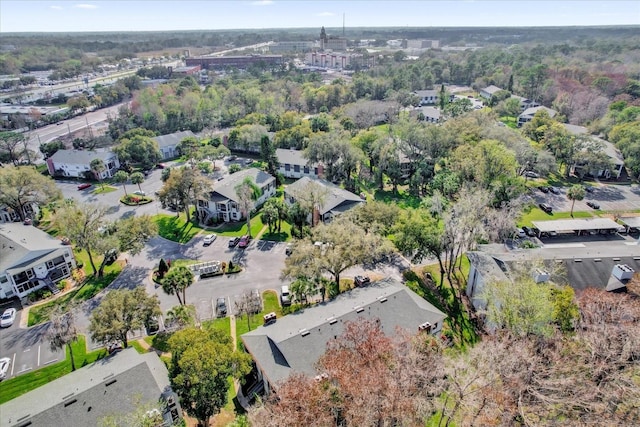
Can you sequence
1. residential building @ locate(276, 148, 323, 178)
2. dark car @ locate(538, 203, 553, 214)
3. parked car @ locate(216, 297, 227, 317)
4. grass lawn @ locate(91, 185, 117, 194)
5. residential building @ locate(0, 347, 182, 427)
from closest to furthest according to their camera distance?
residential building @ locate(0, 347, 182, 427), parked car @ locate(216, 297, 227, 317), dark car @ locate(538, 203, 553, 214), grass lawn @ locate(91, 185, 117, 194), residential building @ locate(276, 148, 323, 178)

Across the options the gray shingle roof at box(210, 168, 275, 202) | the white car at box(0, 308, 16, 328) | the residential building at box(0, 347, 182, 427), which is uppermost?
the gray shingle roof at box(210, 168, 275, 202)

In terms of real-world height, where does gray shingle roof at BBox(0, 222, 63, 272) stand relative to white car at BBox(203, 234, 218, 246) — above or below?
above

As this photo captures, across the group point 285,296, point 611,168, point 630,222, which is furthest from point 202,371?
point 611,168

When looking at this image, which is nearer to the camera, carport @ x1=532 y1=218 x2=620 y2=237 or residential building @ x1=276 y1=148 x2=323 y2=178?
carport @ x1=532 y1=218 x2=620 y2=237

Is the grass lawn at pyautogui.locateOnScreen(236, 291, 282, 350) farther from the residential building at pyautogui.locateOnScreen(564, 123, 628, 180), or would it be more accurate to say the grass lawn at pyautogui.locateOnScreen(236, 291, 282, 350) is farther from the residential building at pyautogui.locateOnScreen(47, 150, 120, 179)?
the residential building at pyautogui.locateOnScreen(564, 123, 628, 180)

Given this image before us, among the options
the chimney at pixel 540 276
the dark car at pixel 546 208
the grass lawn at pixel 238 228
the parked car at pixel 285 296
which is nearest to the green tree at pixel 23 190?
the grass lawn at pixel 238 228

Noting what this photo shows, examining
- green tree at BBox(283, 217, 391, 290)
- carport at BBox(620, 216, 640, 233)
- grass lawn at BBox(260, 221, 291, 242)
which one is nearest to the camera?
green tree at BBox(283, 217, 391, 290)

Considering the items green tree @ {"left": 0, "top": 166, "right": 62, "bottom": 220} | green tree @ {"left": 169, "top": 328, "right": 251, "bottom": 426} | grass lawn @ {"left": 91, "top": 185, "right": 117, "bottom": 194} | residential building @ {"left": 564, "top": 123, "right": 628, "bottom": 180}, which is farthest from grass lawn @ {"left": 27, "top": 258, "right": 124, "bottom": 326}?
residential building @ {"left": 564, "top": 123, "right": 628, "bottom": 180}

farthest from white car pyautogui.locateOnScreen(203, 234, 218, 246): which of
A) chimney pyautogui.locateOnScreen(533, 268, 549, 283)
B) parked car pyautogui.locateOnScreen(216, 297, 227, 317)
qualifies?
chimney pyautogui.locateOnScreen(533, 268, 549, 283)
